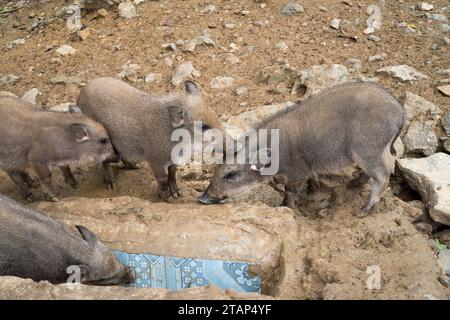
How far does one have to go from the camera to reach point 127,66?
340 inches

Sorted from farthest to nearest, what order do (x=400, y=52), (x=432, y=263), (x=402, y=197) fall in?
(x=400, y=52) → (x=402, y=197) → (x=432, y=263)

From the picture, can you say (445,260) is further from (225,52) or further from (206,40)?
(206,40)

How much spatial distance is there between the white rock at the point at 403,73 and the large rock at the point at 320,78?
2.04ft

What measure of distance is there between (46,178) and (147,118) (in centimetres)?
135

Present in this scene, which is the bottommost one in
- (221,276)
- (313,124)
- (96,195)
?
(96,195)

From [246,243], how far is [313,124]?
5.24ft

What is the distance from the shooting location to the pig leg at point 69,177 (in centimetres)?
662

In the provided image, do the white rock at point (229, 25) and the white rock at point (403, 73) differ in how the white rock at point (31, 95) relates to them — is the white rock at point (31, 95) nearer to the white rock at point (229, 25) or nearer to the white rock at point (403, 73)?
the white rock at point (229, 25)

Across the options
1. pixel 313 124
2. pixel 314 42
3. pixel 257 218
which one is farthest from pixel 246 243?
pixel 314 42

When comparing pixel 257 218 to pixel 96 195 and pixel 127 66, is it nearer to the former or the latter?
pixel 96 195

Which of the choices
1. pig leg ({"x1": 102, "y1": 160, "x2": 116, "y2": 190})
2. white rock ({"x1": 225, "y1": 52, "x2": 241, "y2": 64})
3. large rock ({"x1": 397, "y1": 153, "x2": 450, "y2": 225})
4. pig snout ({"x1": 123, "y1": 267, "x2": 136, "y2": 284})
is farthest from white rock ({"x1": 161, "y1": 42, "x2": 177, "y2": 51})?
pig snout ({"x1": 123, "y1": 267, "x2": 136, "y2": 284})

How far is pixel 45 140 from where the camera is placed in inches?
241

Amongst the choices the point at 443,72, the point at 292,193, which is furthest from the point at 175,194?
the point at 443,72

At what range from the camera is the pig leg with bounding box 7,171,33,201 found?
640cm
